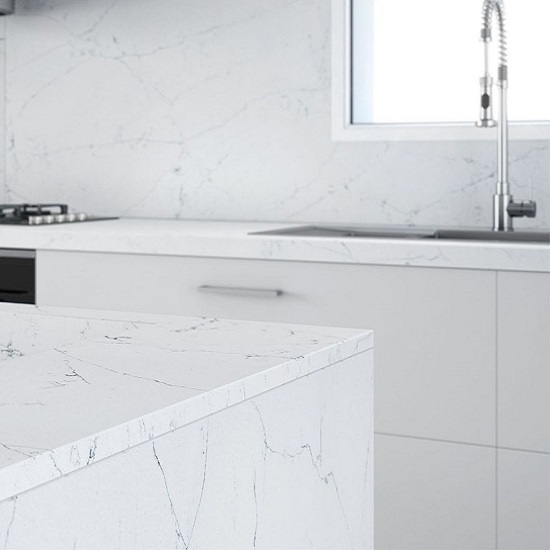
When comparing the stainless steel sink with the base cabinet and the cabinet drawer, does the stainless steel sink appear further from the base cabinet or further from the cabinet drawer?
the base cabinet

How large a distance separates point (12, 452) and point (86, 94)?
262 cm

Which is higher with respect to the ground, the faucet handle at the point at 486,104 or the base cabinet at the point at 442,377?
the faucet handle at the point at 486,104

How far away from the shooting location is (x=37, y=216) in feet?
8.98

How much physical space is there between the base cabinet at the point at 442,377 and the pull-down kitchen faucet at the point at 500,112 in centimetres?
49

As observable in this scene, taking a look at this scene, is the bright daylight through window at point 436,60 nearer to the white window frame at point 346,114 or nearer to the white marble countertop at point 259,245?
the white window frame at point 346,114

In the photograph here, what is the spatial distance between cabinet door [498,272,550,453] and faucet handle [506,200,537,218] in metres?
0.45

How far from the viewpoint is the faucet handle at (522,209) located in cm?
240

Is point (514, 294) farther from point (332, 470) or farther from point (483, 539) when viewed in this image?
point (332, 470)

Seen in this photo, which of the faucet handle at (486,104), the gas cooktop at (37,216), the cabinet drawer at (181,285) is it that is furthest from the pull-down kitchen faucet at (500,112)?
the gas cooktop at (37,216)

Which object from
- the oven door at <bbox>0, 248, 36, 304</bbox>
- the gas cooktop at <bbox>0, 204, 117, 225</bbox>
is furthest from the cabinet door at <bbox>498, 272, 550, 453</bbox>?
A: the gas cooktop at <bbox>0, 204, 117, 225</bbox>

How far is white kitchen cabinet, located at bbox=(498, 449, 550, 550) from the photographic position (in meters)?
2.00

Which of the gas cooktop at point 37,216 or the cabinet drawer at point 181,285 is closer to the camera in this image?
the cabinet drawer at point 181,285

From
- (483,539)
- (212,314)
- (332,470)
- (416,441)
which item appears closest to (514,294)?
(416,441)

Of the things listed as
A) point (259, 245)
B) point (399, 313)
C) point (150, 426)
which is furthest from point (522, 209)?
point (150, 426)
